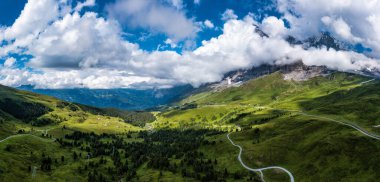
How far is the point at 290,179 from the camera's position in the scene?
196m

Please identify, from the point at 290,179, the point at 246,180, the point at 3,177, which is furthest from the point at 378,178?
the point at 3,177

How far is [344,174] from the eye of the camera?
18325 cm

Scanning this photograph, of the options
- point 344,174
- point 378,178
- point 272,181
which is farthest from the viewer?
point 272,181

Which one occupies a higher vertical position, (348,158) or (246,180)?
(348,158)

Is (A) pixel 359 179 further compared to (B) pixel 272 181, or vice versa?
(B) pixel 272 181

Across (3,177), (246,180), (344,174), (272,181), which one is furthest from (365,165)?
(3,177)

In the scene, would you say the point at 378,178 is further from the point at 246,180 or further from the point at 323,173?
the point at 246,180

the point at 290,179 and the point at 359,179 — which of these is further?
the point at 290,179

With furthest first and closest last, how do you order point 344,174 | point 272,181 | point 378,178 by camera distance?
point 272,181 < point 344,174 < point 378,178

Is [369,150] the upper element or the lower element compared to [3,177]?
upper

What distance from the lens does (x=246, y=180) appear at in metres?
200

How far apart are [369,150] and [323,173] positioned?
34.7 m

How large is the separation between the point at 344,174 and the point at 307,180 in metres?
20.4

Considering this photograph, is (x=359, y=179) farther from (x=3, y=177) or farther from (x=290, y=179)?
(x=3, y=177)
